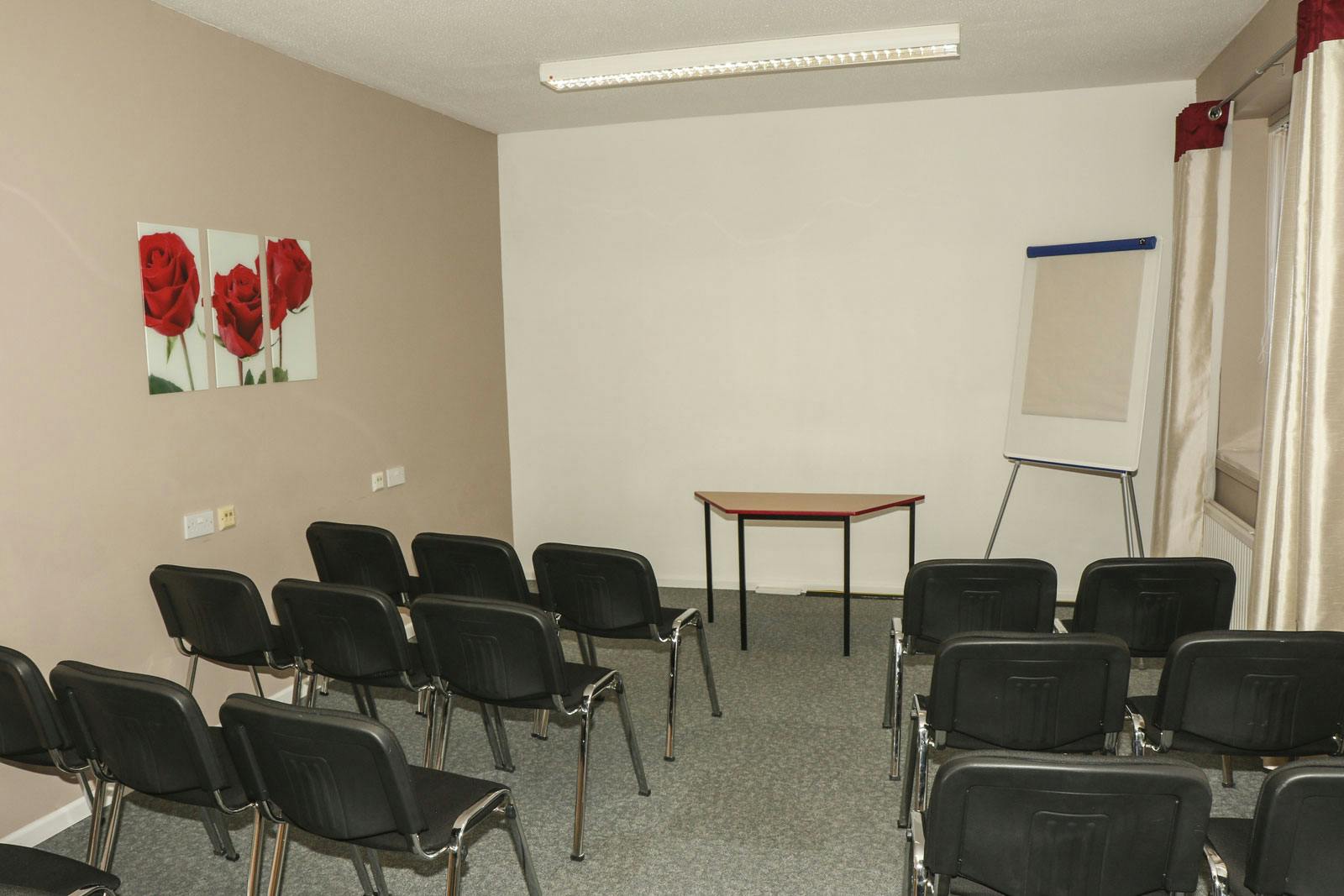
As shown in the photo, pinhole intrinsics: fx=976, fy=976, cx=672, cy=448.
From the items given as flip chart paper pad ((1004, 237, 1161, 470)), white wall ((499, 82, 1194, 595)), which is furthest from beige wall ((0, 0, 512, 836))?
flip chart paper pad ((1004, 237, 1161, 470))

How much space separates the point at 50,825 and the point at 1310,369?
4662 mm

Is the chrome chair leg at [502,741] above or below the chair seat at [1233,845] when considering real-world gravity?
below

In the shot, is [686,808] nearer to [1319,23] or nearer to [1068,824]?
[1068,824]

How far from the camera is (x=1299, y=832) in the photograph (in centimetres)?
192

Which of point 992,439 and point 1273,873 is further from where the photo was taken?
point 992,439

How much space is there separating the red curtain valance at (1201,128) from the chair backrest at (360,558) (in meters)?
4.44

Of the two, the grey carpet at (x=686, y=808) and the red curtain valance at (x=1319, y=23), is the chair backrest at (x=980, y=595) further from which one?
the red curtain valance at (x=1319, y=23)

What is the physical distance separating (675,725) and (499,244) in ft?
12.3

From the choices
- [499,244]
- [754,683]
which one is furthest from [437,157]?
[754,683]

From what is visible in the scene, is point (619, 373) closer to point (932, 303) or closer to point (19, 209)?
point (932, 303)

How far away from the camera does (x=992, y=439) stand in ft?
20.0

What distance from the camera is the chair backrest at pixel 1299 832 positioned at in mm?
1872

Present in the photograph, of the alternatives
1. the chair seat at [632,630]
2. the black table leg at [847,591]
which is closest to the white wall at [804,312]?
the black table leg at [847,591]

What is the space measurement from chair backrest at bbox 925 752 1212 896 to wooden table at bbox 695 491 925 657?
3000 mm
